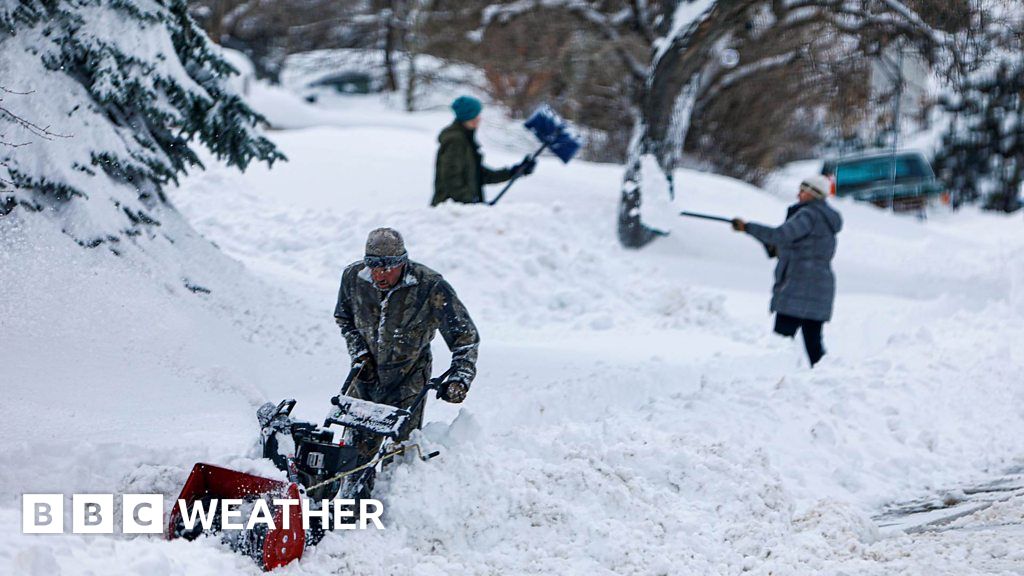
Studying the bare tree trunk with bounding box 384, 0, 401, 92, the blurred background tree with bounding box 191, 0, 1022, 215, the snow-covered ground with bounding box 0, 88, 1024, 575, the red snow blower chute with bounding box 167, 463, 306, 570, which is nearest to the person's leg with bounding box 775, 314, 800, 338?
the snow-covered ground with bounding box 0, 88, 1024, 575

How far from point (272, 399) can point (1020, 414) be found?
194 inches

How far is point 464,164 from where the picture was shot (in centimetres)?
1020

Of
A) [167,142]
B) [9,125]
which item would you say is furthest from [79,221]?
[167,142]

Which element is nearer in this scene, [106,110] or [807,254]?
[106,110]

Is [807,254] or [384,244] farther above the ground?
[807,254]

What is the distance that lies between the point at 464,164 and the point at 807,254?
135 inches

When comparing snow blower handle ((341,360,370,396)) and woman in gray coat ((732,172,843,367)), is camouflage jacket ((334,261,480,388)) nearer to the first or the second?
snow blower handle ((341,360,370,396))

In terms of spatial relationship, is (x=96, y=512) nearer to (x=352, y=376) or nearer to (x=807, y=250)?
(x=352, y=376)

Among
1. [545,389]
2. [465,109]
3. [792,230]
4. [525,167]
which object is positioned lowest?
[545,389]

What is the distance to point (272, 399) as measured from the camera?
6.27 meters

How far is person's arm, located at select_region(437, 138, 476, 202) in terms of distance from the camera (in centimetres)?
996

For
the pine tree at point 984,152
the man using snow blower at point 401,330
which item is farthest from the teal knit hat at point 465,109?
the pine tree at point 984,152

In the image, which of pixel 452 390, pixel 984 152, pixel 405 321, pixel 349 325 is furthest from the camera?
pixel 984 152

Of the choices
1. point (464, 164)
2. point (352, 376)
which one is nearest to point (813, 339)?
point (464, 164)
